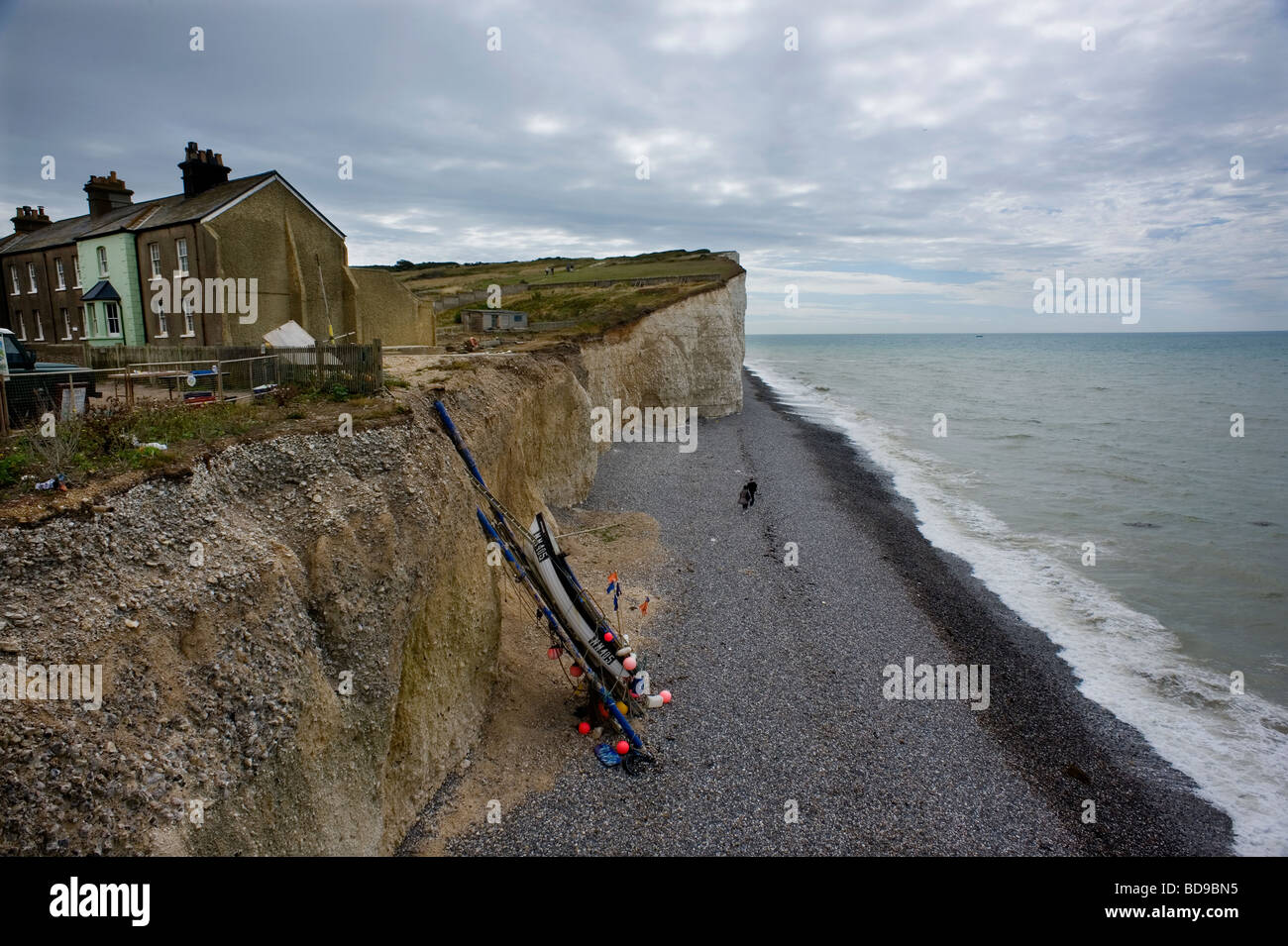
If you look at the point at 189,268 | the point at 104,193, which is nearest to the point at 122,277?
the point at 189,268

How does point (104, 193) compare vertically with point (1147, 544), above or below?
above

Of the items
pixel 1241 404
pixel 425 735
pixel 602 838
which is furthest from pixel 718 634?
pixel 1241 404

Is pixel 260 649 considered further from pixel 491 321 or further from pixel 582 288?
pixel 582 288

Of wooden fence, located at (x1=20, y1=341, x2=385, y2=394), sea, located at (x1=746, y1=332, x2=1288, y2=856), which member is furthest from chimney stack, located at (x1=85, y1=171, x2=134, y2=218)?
sea, located at (x1=746, y1=332, x2=1288, y2=856)

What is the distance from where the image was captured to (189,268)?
2272 centimetres

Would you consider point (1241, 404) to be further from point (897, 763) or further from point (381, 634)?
point (381, 634)

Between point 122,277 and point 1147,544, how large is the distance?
42.2 meters

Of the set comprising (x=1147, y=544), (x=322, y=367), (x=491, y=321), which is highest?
(x=491, y=321)

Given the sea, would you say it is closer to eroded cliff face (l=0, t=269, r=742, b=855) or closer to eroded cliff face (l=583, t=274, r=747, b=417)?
eroded cliff face (l=583, t=274, r=747, b=417)

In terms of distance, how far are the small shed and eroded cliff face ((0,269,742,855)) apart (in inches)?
1190

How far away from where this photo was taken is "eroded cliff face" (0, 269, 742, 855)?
698 centimetres

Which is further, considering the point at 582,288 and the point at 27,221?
the point at 582,288

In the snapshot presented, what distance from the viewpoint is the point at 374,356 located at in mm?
14922
